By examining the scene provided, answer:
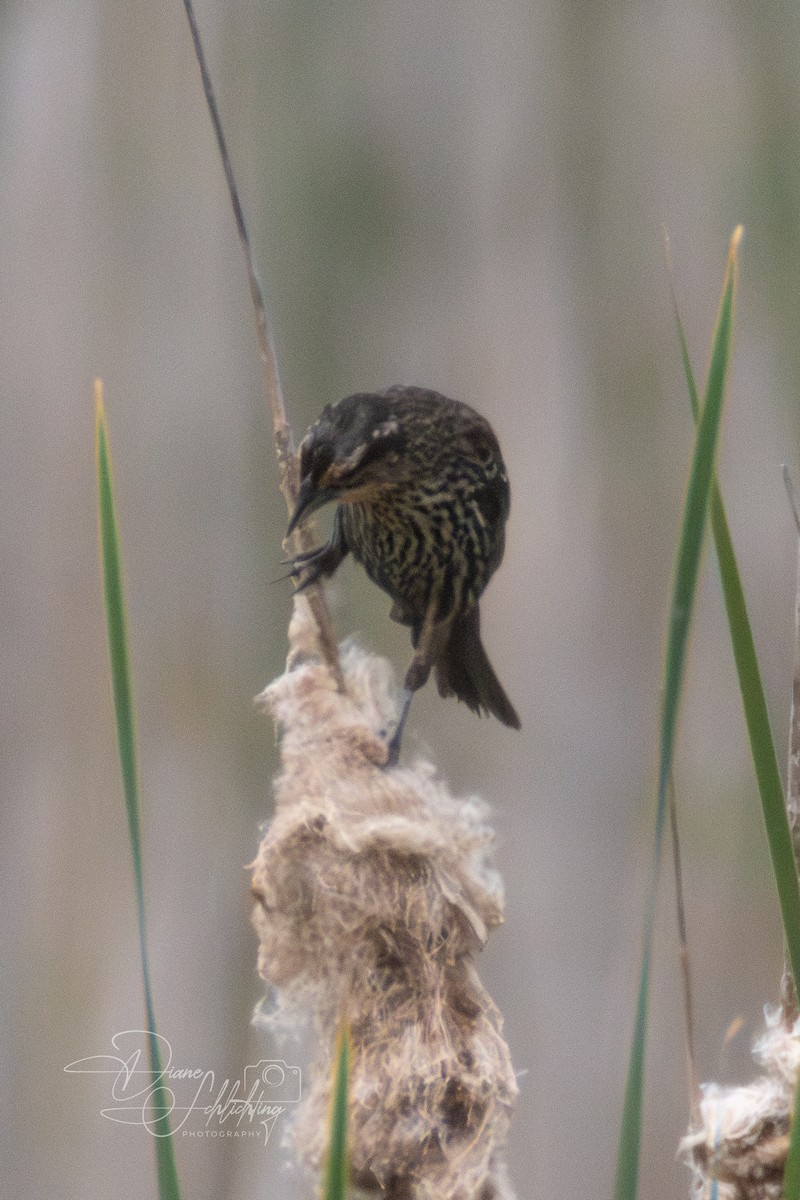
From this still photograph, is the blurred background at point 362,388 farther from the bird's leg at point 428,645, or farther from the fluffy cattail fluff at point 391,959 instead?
the fluffy cattail fluff at point 391,959

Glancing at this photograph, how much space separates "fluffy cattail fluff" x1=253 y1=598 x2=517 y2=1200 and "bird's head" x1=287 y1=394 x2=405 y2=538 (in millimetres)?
198

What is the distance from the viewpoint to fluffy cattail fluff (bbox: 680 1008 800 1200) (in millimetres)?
513

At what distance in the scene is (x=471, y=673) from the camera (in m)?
1.13

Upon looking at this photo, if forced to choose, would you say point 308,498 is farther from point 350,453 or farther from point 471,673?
point 471,673

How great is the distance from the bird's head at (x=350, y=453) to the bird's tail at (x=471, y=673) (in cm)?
24

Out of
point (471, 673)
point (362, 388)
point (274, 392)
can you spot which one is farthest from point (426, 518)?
point (362, 388)

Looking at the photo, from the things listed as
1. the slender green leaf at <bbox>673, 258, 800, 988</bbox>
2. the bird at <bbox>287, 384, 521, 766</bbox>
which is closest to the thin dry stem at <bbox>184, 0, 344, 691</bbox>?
the bird at <bbox>287, 384, 521, 766</bbox>

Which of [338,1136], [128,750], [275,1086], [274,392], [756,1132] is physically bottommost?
[275,1086]

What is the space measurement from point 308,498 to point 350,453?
78 millimetres

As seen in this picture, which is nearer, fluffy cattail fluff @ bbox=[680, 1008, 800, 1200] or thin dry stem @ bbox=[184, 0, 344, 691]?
fluffy cattail fluff @ bbox=[680, 1008, 800, 1200]

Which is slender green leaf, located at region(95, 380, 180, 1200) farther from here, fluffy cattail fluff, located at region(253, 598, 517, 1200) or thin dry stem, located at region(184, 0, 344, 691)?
thin dry stem, located at region(184, 0, 344, 691)

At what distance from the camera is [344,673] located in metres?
0.70

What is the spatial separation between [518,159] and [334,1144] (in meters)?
1.54

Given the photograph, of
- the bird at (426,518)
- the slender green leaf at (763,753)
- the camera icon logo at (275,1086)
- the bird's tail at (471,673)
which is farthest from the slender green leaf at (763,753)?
the camera icon logo at (275,1086)
